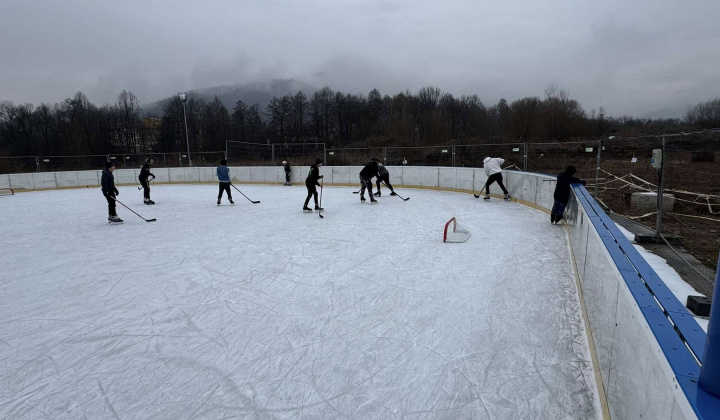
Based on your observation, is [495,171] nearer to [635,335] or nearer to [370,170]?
[370,170]

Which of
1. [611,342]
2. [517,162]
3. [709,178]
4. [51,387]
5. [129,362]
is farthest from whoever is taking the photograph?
[517,162]

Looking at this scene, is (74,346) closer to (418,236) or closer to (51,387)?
(51,387)

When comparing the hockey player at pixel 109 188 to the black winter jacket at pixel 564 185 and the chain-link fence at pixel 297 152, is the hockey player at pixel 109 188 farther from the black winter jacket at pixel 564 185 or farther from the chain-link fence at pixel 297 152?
the chain-link fence at pixel 297 152

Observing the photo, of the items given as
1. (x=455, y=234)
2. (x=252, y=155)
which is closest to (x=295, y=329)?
(x=455, y=234)

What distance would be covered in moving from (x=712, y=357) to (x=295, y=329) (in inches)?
129

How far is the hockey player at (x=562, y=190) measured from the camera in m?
7.91

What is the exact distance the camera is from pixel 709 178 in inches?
463

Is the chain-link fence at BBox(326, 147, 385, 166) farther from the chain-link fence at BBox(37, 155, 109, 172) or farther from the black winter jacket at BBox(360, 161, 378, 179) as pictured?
the chain-link fence at BBox(37, 155, 109, 172)

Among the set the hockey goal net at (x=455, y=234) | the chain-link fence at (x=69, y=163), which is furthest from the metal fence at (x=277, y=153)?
the hockey goal net at (x=455, y=234)

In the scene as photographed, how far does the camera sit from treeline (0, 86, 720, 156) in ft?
132

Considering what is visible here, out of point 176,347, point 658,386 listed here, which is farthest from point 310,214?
point 658,386

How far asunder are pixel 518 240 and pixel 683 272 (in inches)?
95.9

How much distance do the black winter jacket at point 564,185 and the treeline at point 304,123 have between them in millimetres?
29031

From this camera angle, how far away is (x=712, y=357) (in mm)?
1209
